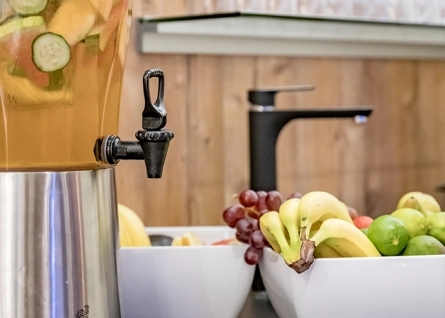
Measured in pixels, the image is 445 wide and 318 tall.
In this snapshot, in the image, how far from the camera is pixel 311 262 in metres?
0.62

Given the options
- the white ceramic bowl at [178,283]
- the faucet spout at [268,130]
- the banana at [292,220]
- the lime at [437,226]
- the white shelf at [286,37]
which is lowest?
the white ceramic bowl at [178,283]

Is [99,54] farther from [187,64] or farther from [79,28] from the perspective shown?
[187,64]

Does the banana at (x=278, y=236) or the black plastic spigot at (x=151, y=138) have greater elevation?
the black plastic spigot at (x=151, y=138)

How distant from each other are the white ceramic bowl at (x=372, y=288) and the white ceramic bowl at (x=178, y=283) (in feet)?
0.34

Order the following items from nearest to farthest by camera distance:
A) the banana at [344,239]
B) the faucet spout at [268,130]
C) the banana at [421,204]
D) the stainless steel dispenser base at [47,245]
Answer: the stainless steel dispenser base at [47,245] → the banana at [344,239] → the banana at [421,204] → the faucet spout at [268,130]

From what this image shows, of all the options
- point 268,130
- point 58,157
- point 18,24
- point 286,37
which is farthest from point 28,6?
point 286,37

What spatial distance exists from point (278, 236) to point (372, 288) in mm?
105

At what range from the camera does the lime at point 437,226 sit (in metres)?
0.71

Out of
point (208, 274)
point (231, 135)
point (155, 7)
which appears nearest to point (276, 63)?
point (231, 135)

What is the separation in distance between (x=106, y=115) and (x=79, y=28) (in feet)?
0.32

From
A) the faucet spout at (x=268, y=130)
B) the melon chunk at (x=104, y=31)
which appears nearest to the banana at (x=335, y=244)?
the melon chunk at (x=104, y=31)

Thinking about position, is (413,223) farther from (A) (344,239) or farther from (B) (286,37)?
(B) (286,37)

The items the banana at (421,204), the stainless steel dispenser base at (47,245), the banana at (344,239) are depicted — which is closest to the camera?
the stainless steel dispenser base at (47,245)

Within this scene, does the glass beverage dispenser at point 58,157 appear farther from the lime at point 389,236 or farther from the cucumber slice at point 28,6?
the lime at point 389,236
